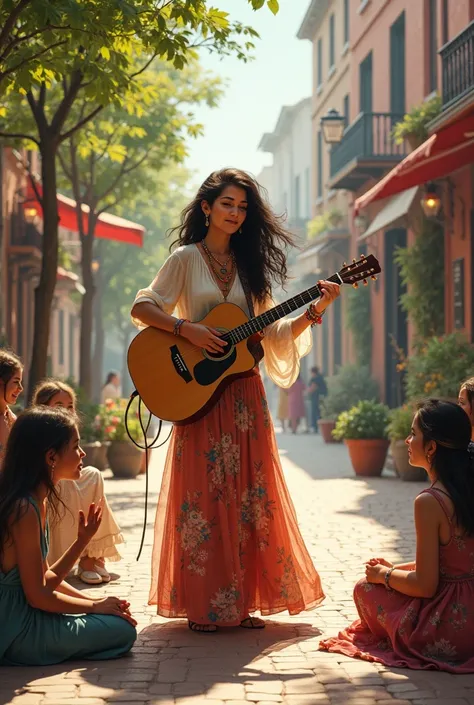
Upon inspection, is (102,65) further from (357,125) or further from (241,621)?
(357,125)

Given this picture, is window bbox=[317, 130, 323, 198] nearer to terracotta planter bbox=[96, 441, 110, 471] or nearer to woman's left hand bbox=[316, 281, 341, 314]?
terracotta planter bbox=[96, 441, 110, 471]

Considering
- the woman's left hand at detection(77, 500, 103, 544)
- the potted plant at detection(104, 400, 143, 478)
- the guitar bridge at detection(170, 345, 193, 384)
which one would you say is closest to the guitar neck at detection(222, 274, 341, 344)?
the guitar bridge at detection(170, 345, 193, 384)

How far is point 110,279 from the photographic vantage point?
3997cm

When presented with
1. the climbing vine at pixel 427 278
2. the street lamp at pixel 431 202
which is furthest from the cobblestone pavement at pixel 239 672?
the climbing vine at pixel 427 278

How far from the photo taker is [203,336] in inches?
216

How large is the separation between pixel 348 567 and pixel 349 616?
153cm

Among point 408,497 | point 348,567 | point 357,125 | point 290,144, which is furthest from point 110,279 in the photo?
point 348,567

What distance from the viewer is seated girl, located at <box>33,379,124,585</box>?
6828mm

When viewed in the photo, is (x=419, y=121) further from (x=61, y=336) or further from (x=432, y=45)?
(x=61, y=336)

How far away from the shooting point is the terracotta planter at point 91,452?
13689 mm

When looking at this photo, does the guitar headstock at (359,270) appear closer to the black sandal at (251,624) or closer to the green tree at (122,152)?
the black sandal at (251,624)

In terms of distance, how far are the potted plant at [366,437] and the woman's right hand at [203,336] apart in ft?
30.0

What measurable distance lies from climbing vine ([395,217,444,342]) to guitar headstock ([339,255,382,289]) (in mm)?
11621

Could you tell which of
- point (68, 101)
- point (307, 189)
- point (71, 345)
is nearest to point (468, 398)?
point (68, 101)
